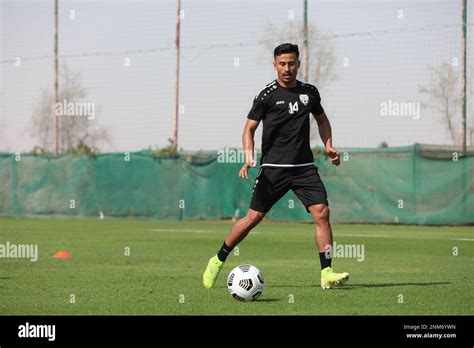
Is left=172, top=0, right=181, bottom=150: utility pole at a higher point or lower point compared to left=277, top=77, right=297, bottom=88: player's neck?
higher

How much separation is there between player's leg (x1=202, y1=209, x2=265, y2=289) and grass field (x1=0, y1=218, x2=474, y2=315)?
15 cm

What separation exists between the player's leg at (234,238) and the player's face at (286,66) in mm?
1590

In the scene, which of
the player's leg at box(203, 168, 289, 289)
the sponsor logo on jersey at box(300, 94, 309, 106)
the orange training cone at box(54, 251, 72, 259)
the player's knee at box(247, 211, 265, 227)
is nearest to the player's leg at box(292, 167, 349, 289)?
the player's leg at box(203, 168, 289, 289)

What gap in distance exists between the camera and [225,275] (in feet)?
43.1

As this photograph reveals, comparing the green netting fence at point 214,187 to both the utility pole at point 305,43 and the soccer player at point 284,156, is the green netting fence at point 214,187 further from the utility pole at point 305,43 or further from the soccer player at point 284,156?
the soccer player at point 284,156

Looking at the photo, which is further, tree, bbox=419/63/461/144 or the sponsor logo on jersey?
tree, bbox=419/63/461/144

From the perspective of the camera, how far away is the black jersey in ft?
36.6

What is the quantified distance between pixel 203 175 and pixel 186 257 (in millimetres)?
15453

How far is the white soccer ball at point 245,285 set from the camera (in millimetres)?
10164

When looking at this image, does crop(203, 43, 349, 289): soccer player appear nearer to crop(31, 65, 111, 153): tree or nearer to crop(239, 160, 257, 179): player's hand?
crop(239, 160, 257, 179): player's hand

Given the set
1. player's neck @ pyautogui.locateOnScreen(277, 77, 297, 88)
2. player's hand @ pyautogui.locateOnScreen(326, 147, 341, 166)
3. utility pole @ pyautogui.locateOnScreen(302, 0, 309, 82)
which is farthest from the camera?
utility pole @ pyautogui.locateOnScreen(302, 0, 309, 82)

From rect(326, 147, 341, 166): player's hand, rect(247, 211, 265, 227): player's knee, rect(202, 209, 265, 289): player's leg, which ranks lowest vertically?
rect(202, 209, 265, 289): player's leg
